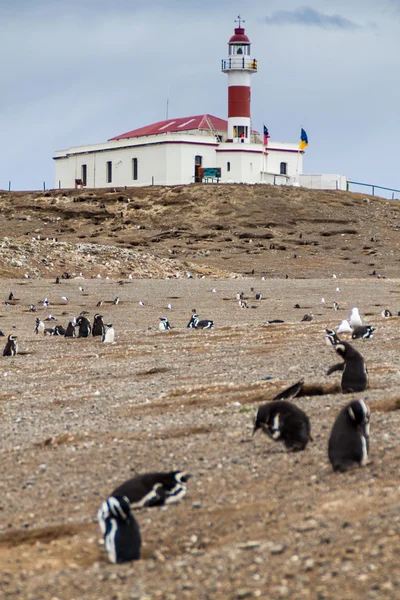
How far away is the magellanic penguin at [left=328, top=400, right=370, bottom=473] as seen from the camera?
834 centimetres

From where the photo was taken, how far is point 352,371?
1184cm

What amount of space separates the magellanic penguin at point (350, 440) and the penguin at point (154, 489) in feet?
4.16

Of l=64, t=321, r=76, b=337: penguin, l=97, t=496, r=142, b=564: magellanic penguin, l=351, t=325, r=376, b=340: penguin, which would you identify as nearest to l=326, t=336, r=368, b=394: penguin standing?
l=97, t=496, r=142, b=564: magellanic penguin

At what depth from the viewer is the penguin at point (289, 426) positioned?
9297 mm

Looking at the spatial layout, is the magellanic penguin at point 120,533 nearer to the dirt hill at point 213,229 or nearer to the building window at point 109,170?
the dirt hill at point 213,229

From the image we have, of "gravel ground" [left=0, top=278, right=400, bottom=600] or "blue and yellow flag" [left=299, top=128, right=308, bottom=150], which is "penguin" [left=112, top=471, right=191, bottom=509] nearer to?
"gravel ground" [left=0, top=278, right=400, bottom=600]

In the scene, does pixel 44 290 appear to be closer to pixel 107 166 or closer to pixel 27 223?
pixel 27 223

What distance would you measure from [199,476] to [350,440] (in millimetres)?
1388

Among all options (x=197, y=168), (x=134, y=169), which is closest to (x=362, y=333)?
(x=197, y=168)

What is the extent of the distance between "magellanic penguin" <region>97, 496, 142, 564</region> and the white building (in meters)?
→ 73.5

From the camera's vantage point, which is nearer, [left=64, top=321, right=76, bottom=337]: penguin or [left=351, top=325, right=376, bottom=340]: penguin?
[left=351, top=325, right=376, bottom=340]: penguin

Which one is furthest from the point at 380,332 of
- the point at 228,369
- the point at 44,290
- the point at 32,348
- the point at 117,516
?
the point at 44,290

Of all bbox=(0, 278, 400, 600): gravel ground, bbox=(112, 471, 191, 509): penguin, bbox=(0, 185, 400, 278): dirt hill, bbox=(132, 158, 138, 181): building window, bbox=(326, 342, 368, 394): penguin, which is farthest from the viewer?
bbox=(132, 158, 138, 181): building window

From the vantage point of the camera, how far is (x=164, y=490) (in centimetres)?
798
